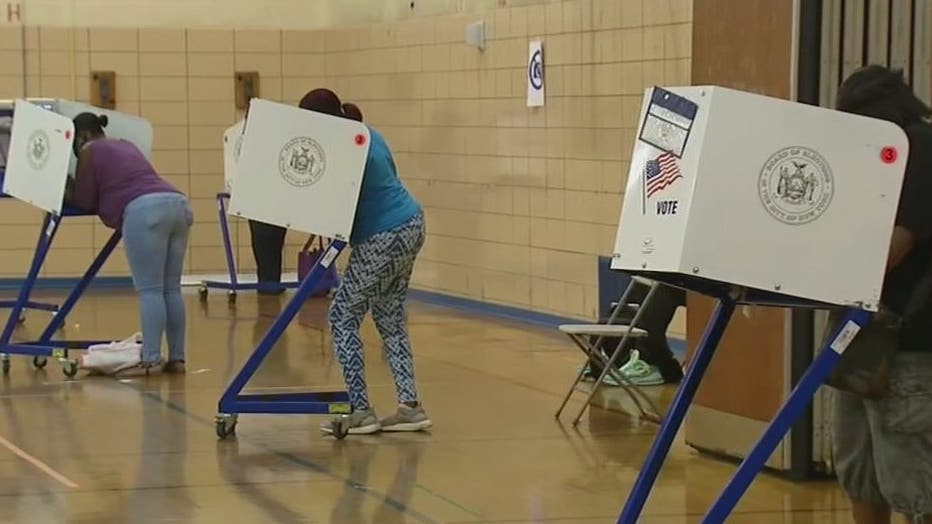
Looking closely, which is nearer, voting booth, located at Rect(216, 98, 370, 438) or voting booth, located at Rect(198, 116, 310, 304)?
voting booth, located at Rect(216, 98, 370, 438)

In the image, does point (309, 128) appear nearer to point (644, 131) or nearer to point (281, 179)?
point (281, 179)

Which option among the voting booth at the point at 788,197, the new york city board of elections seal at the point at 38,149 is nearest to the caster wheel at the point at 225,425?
the new york city board of elections seal at the point at 38,149

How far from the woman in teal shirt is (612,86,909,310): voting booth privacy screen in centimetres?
325

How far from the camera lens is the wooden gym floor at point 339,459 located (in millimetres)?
6551

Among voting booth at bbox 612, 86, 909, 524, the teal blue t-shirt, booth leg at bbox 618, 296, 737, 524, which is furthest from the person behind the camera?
the teal blue t-shirt

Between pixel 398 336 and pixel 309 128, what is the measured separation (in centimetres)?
107

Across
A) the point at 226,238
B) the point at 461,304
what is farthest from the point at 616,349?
the point at 226,238

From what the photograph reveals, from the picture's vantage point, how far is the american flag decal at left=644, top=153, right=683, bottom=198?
4652 mm

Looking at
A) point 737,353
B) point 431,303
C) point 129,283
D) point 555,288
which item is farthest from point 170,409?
point 129,283

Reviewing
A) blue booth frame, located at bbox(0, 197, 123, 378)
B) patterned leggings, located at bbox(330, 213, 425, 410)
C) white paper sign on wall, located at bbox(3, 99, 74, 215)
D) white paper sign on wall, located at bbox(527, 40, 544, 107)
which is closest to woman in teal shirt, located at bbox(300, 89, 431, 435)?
patterned leggings, located at bbox(330, 213, 425, 410)

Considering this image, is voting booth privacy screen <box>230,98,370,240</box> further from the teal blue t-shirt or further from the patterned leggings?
the patterned leggings

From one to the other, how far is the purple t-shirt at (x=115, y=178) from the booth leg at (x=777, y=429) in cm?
551

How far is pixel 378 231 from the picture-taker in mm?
7730

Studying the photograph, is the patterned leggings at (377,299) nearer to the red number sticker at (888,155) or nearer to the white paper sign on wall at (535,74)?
the red number sticker at (888,155)
